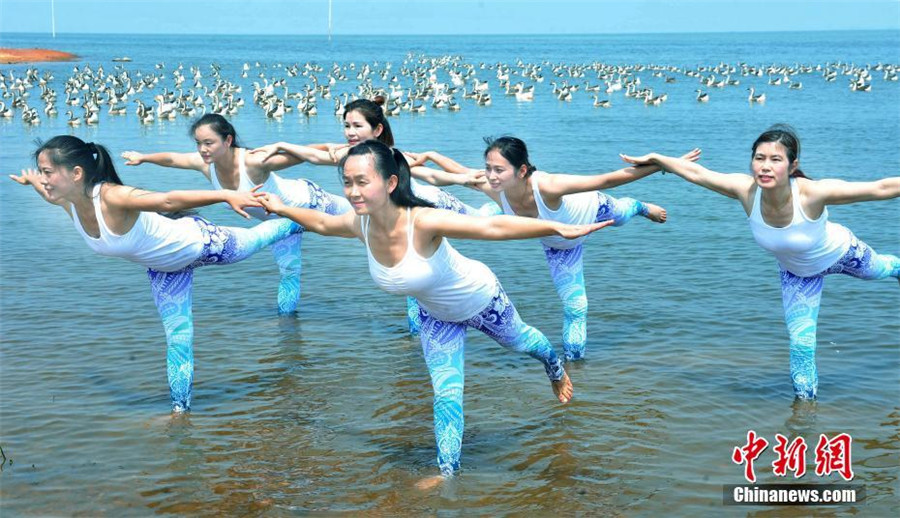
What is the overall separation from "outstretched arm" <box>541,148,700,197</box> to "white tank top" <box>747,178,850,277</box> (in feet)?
2.69

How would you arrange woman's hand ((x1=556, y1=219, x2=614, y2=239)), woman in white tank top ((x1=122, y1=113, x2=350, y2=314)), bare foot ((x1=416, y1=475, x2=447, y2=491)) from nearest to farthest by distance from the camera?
woman's hand ((x1=556, y1=219, x2=614, y2=239)) < bare foot ((x1=416, y1=475, x2=447, y2=491)) < woman in white tank top ((x1=122, y1=113, x2=350, y2=314))

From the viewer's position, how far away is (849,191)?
7168 mm

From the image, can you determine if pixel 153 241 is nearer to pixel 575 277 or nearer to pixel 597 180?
pixel 597 180

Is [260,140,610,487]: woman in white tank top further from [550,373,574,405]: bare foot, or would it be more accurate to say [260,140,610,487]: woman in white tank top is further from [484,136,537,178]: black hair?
[484,136,537,178]: black hair

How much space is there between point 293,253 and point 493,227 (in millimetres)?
5463

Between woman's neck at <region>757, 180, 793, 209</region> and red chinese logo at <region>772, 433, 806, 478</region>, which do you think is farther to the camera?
woman's neck at <region>757, 180, 793, 209</region>

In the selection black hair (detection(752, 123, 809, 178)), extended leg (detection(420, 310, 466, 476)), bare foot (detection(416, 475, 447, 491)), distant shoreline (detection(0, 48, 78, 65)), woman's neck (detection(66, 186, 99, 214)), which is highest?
distant shoreline (detection(0, 48, 78, 65))

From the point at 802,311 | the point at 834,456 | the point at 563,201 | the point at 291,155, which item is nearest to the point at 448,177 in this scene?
the point at 563,201

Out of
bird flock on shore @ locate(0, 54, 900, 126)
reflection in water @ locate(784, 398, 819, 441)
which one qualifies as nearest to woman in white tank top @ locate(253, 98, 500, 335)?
reflection in water @ locate(784, 398, 819, 441)

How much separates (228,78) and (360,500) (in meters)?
63.1

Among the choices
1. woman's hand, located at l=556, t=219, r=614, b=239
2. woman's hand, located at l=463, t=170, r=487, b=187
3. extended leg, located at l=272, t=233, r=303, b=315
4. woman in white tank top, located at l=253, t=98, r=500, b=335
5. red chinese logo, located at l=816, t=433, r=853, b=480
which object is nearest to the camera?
woman's hand, located at l=556, t=219, r=614, b=239

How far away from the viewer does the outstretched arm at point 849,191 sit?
7.07m

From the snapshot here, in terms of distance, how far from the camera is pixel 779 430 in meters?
7.94

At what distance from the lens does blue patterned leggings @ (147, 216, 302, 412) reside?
8.07 meters
